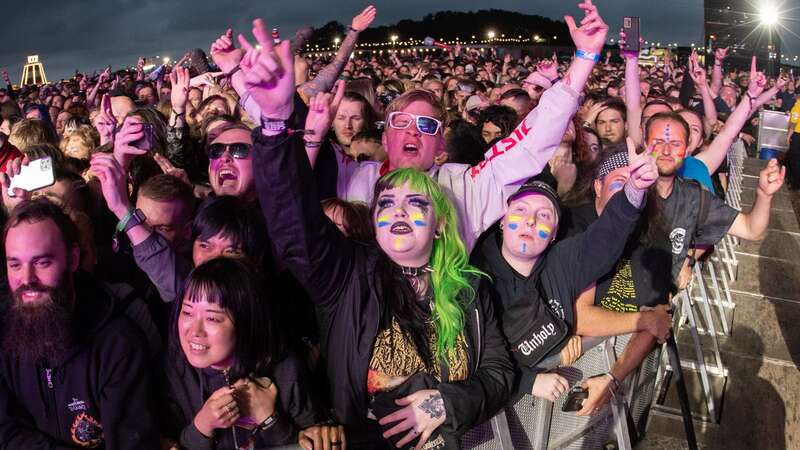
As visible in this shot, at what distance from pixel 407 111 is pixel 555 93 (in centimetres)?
79

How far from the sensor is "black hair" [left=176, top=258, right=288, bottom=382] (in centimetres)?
236

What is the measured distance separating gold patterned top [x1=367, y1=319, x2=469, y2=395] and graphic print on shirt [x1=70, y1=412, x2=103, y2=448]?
3.13 ft

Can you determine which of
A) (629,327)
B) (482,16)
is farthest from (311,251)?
(482,16)

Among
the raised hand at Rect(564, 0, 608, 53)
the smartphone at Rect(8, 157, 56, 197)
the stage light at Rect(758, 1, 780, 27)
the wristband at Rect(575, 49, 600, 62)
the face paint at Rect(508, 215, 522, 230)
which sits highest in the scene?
the stage light at Rect(758, 1, 780, 27)

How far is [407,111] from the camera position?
3623 millimetres

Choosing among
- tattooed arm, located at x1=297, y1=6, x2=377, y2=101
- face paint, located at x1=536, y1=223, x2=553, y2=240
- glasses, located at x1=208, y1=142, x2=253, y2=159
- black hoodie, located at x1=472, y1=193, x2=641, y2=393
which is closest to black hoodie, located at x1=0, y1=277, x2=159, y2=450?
glasses, located at x1=208, y1=142, x2=253, y2=159

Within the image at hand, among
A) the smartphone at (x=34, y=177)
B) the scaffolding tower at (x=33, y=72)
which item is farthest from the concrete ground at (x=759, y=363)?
the scaffolding tower at (x=33, y=72)

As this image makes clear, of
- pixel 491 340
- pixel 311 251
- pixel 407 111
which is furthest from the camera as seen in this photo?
pixel 407 111

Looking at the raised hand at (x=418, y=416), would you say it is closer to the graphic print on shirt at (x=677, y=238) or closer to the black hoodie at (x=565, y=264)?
the black hoodie at (x=565, y=264)

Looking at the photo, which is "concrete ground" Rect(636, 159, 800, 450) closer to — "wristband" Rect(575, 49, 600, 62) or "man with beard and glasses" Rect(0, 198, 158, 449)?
"wristband" Rect(575, 49, 600, 62)

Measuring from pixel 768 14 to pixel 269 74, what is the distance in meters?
24.1

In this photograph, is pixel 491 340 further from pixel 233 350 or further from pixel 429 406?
pixel 233 350

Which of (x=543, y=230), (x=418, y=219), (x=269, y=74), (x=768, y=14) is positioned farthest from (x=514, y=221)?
(x=768, y=14)

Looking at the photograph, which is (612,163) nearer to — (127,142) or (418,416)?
(418,416)
